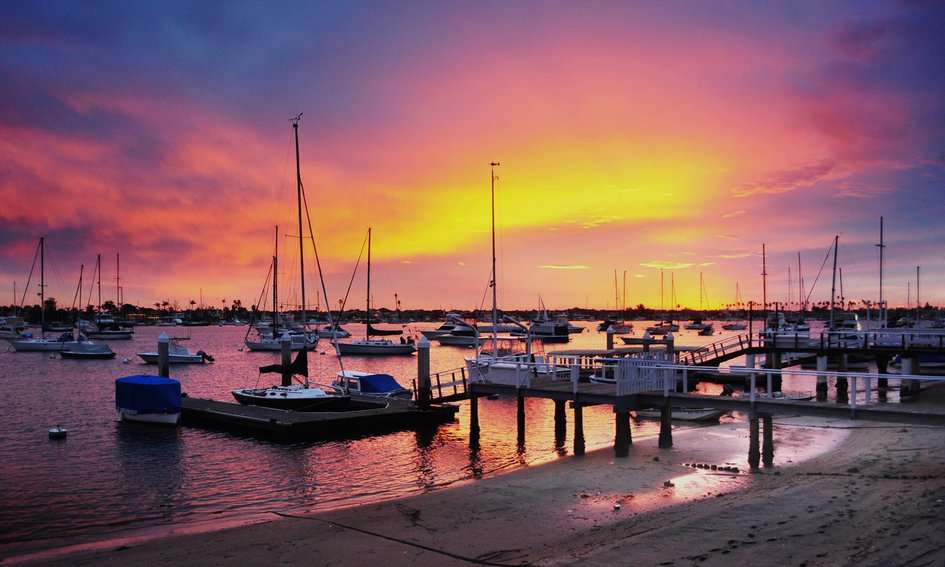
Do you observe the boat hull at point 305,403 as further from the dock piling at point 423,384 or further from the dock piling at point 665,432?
the dock piling at point 665,432

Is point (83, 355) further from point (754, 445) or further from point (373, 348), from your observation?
point (754, 445)

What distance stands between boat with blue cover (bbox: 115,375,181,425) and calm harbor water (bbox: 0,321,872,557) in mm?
766

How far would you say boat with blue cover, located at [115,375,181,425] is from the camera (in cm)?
3434

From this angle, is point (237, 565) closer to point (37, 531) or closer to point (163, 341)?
point (37, 531)

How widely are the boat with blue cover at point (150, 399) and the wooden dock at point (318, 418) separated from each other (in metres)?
1.38

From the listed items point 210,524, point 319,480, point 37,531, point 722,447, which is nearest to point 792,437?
point 722,447

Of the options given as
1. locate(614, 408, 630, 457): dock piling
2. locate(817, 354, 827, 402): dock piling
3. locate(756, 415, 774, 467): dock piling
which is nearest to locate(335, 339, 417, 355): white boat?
locate(817, 354, 827, 402): dock piling

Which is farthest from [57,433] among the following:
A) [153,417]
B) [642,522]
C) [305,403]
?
[642,522]

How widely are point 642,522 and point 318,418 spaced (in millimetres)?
19653

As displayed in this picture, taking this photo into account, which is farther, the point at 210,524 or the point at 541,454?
the point at 541,454

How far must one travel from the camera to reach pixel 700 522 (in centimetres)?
1419

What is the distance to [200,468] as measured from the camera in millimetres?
26422

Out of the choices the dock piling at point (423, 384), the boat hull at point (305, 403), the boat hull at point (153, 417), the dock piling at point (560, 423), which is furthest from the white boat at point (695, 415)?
the boat hull at point (153, 417)

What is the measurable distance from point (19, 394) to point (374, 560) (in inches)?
1984
